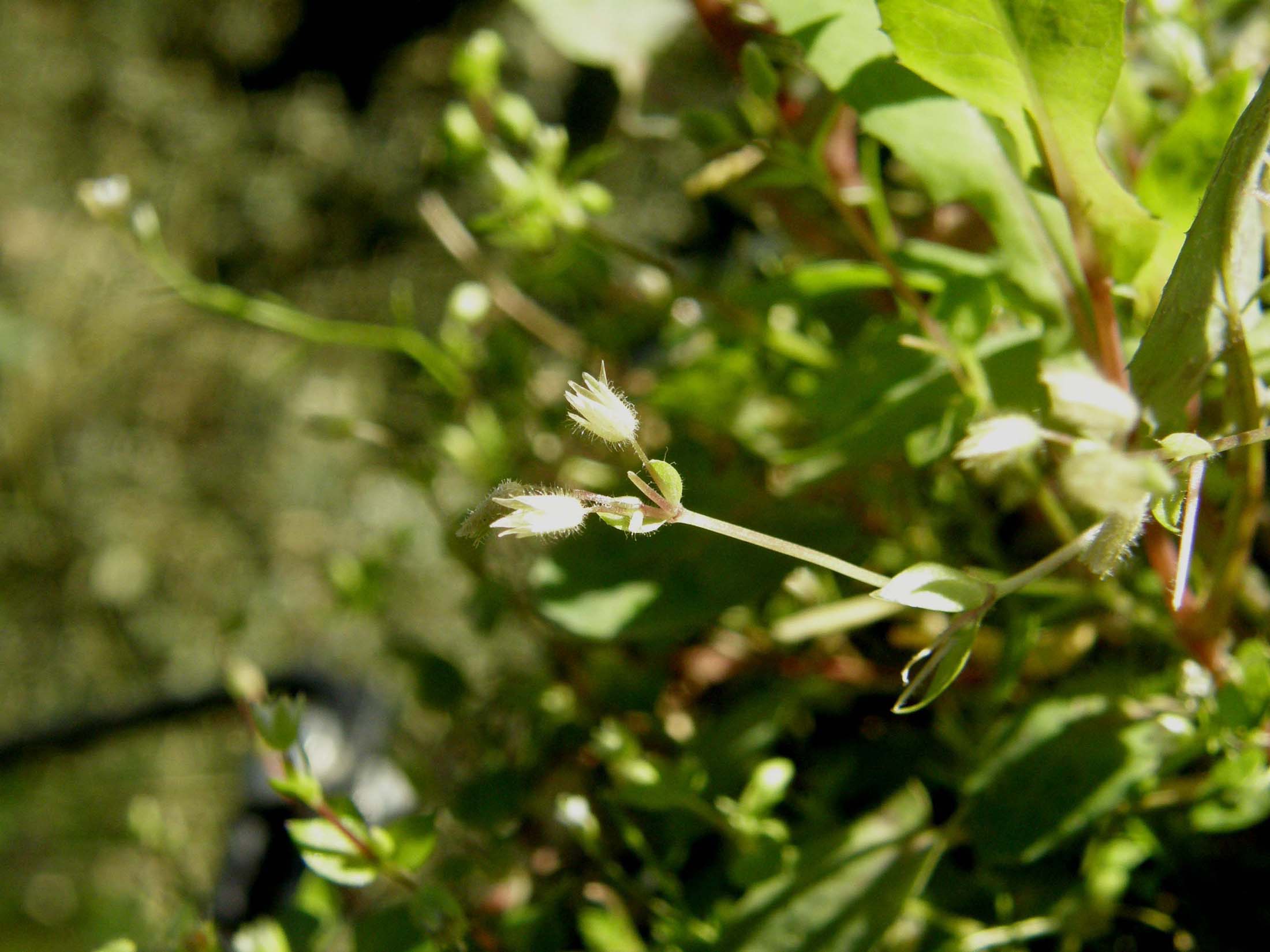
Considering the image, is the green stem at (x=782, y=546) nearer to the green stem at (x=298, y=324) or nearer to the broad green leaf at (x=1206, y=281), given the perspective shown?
the broad green leaf at (x=1206, y=281)

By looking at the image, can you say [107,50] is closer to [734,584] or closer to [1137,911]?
[734,584]

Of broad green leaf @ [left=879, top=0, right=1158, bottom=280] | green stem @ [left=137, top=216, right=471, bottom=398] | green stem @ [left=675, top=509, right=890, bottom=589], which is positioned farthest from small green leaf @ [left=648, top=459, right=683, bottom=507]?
green stem @ [left=137, top=216, right=471, bottom=398]

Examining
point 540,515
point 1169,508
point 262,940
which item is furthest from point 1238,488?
point 262,940

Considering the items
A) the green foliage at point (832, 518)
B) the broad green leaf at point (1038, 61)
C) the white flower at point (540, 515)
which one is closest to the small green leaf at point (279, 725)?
the green foliage at point (832, 518)

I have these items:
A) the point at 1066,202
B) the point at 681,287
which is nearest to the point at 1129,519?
the point at 1066,202

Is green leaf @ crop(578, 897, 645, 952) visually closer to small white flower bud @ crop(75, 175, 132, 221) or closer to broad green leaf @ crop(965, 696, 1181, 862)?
broad green leaf @ crop(965, 696, 1181, 862)

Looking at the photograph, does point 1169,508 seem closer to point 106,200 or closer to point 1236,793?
point 1236,793
